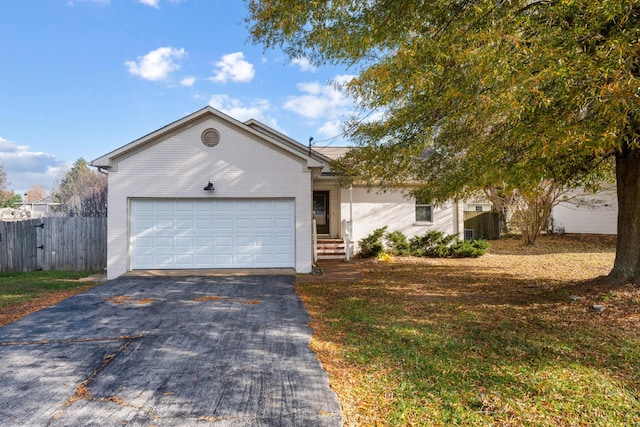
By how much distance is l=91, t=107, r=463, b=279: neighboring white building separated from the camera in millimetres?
10258

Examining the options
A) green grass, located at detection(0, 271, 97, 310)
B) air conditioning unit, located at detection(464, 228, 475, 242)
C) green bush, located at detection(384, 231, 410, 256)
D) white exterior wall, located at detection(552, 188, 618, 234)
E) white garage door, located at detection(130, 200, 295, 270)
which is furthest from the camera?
air conditioning unit, located at detection(464, 228, 475, 242)

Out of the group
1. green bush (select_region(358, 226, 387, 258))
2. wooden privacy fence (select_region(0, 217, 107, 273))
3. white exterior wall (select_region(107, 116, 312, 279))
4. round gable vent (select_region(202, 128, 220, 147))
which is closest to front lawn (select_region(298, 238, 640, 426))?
Answer: white exterior wall (select_region(107, 116, 312, 279))

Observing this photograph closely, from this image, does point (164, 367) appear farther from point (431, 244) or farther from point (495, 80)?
point (431, 244)

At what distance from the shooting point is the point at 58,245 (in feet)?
38.3

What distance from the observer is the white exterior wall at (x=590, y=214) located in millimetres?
17859

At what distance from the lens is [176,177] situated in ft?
34.2

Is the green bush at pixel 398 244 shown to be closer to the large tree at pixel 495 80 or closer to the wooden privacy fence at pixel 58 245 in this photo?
the large tree at pixel 495 80

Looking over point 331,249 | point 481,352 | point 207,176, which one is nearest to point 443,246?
point 331,249

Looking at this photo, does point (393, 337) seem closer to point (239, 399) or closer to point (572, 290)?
point (239, 399)

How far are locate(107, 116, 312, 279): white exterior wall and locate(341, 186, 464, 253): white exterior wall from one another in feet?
15.5

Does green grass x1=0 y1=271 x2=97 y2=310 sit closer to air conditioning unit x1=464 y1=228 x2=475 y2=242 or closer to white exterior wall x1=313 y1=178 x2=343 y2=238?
white exterior wall x1=313 y1=178 x2=343 y2=238

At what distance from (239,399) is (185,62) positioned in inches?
498

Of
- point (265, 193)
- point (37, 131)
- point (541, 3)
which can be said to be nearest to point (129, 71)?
point (265, 193)

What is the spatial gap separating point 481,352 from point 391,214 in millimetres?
11174
